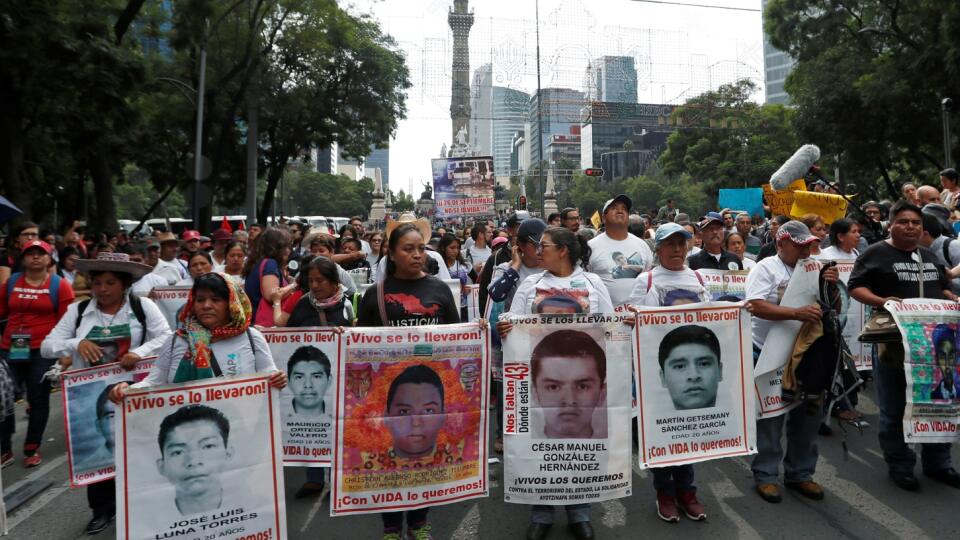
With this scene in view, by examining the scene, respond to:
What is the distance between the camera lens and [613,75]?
37.3m

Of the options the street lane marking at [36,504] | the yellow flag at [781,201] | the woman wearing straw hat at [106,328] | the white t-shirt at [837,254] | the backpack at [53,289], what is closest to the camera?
the woman wearing straw hat at [106,328]

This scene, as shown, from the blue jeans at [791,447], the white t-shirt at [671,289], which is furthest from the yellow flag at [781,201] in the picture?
the white t-shirt at [671,289]

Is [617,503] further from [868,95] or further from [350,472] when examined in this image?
[868,95]

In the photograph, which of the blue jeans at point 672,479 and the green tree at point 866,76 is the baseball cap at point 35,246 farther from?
the green tree at point 866,76

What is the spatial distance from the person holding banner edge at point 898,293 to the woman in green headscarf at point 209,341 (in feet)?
12.8

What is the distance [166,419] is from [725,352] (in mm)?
3178

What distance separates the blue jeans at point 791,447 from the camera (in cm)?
450

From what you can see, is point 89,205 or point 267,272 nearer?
point 267,272

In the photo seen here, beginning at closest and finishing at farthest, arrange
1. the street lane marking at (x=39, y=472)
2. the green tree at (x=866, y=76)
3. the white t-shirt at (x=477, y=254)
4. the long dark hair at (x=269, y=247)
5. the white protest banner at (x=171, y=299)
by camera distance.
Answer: the street lane marking at (x=39, y=472)
the long dark hair at (x=269, y=247)
the white protest banner at (x=171, y=299)
the white t-shirt at (x=477, y=254)
the green tree at (x=866, y=76)

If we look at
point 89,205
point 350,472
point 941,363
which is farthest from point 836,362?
point 89,205

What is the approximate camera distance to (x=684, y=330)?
13.8ft

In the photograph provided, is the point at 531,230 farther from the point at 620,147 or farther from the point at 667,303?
the point at 620,147

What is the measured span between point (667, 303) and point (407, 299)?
1.71 metres

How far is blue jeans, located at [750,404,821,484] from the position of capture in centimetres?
450
